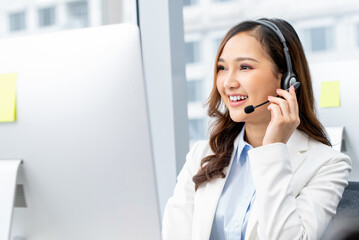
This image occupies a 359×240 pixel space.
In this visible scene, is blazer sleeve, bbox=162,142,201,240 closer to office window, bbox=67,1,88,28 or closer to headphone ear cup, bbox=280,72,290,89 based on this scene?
headphone ear cup, bbox=280,72,290,89

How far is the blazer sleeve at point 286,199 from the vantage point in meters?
1.06

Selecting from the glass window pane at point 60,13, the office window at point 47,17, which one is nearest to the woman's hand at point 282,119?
the glass window pane at point 60,13

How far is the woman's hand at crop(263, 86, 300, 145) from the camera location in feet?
3.73

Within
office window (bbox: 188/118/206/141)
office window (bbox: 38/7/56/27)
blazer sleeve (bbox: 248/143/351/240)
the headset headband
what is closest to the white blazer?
blazer sleeve (bbox: 248/143/351/240)

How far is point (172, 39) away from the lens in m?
1.77

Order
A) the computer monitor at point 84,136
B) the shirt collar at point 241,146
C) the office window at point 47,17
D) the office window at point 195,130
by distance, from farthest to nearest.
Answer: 1. the office window at point 47,17
2. the office window at point 195,130
3. the shirt collar at point 241,146
4. the computer monitor at point 84,136

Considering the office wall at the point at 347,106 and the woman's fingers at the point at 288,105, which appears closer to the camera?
the woman's fingers at the point at 288,105

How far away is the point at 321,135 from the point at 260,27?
15.3 inches

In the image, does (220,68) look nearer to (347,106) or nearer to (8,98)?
(347,106)

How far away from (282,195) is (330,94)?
740 mm

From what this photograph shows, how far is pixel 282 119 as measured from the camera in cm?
114

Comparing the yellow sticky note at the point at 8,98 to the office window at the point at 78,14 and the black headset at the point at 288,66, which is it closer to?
the black headset at the point at 288,66

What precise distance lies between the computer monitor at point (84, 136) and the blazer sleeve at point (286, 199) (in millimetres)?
477

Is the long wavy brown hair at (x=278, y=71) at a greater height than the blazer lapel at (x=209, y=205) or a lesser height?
greater
